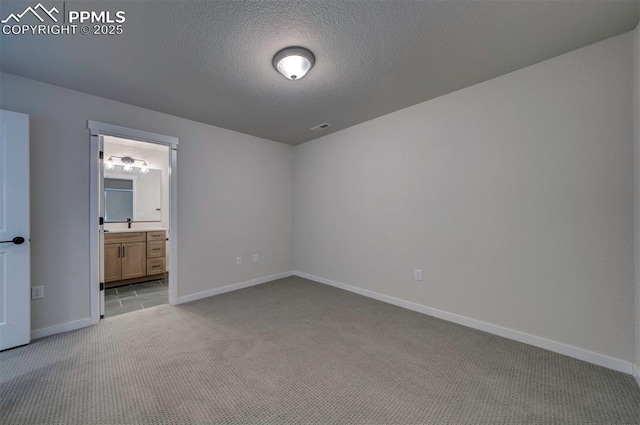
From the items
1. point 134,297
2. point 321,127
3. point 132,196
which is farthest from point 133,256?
point 321,127

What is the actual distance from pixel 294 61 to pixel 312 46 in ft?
0.60

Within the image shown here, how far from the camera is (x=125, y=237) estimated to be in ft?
13.4

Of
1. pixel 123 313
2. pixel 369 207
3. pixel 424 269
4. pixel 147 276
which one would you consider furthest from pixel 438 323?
pixel 147 276

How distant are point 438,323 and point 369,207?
165 cm

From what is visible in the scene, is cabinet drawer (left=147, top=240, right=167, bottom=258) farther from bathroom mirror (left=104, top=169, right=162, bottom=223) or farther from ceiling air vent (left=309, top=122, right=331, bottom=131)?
ceiling air vent (left=309, top=122, right=331, bottom=131)

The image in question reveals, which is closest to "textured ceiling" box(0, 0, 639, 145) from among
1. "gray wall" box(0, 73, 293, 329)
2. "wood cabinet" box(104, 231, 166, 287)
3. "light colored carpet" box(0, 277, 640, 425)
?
"gray wall" box(0, 73, 293, 329)

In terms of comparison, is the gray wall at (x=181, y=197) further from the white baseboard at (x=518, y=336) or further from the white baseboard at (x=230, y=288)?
the white baseboard at (x=518, y=336)

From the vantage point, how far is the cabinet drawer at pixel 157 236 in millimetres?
4357

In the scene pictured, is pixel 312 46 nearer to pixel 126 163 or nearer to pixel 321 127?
pixel 321 127

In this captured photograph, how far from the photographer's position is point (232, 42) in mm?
1871

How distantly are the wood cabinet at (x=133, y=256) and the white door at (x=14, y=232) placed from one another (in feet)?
5.80

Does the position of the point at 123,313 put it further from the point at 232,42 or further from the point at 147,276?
the point at 232,42

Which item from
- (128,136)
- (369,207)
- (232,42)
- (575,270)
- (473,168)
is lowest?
(575,270)

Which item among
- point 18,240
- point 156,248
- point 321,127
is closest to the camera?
point 18,240
